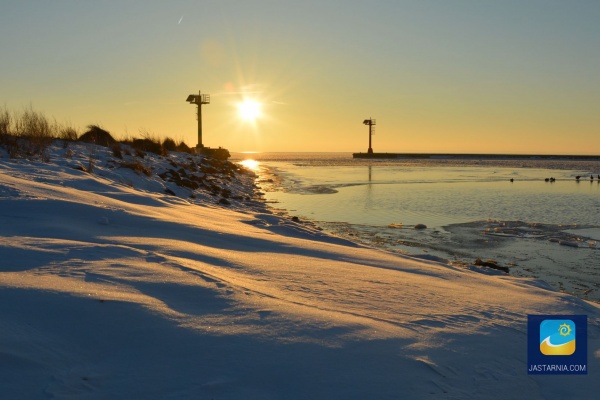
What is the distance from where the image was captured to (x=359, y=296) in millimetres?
3084

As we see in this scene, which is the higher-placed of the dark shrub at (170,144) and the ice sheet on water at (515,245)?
the dark shrub at (170,144)

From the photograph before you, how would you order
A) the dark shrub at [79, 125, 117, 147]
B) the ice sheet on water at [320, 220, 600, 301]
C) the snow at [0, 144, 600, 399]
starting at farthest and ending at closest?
the dark shrub at [79, 125, 117, 147] < the ice sheet on water at [320, 220, 600, 301] < the snow at [0, 144, 600, 399]

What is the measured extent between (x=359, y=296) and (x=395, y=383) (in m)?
1.12

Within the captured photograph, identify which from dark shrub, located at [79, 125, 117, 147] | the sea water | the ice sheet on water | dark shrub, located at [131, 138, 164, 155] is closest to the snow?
the ice sheet on water

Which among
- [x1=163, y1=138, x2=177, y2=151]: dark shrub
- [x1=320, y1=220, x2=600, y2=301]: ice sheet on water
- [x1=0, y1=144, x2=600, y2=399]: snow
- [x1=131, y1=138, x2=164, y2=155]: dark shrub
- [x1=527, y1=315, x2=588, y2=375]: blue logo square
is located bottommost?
[x1=320, y1=220, x2=600, y2=301]: ice sheet on water

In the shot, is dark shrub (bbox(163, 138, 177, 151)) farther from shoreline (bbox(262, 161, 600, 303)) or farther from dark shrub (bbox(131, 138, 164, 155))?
shoreline (bbox(262, 161, 600, 303))

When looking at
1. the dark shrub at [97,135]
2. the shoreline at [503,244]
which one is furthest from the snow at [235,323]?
the dark shrub at [97,135]

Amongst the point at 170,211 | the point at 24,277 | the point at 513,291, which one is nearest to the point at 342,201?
the point at 170,211

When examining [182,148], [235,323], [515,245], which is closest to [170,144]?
[182,148]

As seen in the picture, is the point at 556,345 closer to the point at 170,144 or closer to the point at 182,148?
the point at 170,144

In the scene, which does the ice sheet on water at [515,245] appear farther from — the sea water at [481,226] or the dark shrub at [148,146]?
the dark shrub at [148,146]

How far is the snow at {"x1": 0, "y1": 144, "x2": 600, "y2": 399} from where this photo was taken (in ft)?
6.05

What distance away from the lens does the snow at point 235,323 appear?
6.05 ft

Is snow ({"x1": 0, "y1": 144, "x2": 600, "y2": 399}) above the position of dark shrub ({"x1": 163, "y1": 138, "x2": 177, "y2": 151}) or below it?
below
